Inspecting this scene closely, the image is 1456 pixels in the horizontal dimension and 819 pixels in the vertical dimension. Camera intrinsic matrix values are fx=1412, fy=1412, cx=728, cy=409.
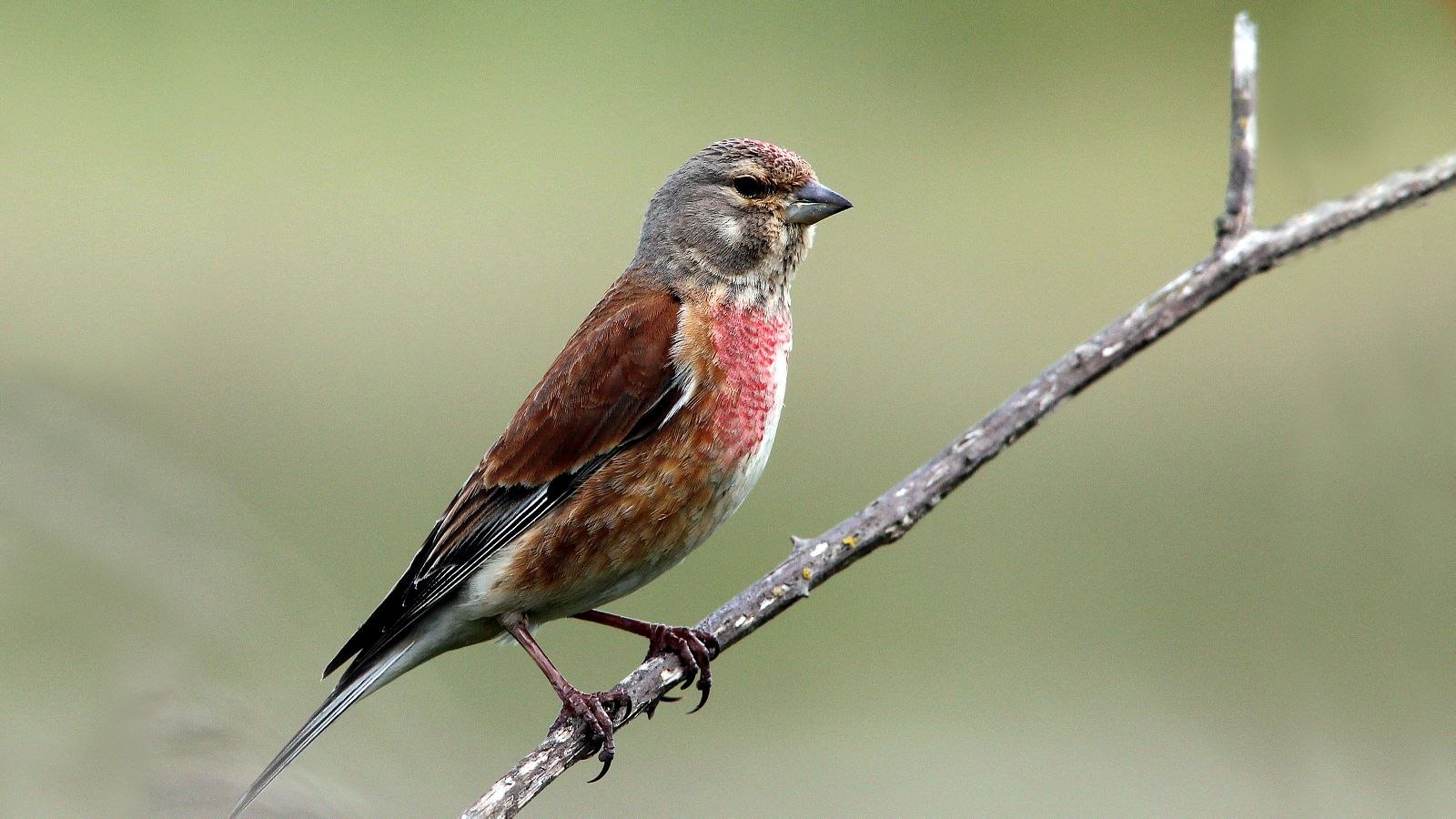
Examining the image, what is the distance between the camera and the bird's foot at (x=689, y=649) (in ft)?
11.2

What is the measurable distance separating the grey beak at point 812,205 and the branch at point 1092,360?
918 mm

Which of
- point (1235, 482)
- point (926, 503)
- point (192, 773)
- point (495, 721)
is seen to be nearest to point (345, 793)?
point (192, 773)

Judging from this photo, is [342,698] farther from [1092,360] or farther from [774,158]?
[1092,360]

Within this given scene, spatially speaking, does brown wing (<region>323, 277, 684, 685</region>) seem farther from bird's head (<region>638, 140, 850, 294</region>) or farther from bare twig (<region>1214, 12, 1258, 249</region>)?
bare twig (<region>1214, 12, 1258, 249</region>)

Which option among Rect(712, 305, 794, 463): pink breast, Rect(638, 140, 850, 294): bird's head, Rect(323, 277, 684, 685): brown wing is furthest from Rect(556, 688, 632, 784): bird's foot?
Rect(638, 140, 850, 294): bird's head

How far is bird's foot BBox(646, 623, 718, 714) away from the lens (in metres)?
3.41

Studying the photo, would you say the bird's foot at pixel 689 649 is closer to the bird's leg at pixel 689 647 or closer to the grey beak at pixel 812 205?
the bird's leg at pixel 689 647

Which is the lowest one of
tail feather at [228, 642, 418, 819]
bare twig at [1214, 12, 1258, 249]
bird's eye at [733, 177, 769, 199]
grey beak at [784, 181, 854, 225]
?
tail feather at [228, 642, 418, 819]

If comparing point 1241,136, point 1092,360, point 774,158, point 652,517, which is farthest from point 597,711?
point 1241,136

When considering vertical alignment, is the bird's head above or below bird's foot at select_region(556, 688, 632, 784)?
above

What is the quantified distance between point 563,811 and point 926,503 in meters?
2.45

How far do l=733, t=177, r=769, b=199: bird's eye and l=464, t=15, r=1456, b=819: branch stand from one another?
3.47 feet

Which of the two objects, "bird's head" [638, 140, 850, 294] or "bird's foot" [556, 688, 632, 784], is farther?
"bird's head" [638, 140, 850, 294]

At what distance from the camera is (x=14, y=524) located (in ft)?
12.0
